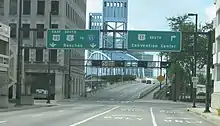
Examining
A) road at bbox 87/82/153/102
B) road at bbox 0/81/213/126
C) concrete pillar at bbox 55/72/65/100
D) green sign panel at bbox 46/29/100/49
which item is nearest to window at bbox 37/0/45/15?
concrete pillar at bbox 55/72/65/100

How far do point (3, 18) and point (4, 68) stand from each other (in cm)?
3543

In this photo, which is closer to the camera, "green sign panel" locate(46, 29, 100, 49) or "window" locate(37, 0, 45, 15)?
"green sign panel" locate(46, 29, 100, 49)

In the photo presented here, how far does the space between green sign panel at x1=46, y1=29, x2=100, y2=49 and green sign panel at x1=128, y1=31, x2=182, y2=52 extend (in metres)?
3.42

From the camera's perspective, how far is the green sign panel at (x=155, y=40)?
47625mm

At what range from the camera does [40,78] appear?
263ft

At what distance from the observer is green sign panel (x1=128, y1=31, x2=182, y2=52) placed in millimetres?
47625

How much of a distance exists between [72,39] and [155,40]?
7928 mm

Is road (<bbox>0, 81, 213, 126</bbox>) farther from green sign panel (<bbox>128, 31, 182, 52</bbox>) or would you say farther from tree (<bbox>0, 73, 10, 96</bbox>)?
green sign panel (<bbox>128, 31, 182, 52</bbox>)

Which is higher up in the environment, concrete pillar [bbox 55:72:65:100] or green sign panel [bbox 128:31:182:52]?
green sign panel [bbox 128:31:182:52]

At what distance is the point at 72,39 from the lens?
4878 centimetres

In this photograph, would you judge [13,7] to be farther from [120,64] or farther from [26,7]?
[120,64]

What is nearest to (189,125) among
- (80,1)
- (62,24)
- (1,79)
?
(1,79)

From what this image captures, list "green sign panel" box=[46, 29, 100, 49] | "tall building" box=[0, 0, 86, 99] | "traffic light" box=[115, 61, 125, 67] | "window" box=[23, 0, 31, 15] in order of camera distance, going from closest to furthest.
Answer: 1. "green sign panel" box=[46, 29, 100, 49]
2. "tall building" box=[0, 0, 86, 99]
3. "traffic light" box=[115, 61, 125, 67]
4. "window" box=[23, 0, 31, 15]

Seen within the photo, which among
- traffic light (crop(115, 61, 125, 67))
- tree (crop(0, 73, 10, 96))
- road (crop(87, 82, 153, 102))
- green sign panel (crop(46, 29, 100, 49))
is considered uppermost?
green sign panel (crop(46, 29, 100, 49))
